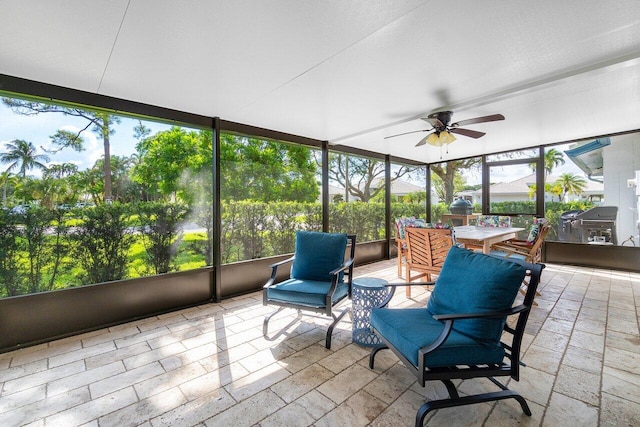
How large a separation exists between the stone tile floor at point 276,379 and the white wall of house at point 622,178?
10.0 feet

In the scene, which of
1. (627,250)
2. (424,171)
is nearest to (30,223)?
(424,171)

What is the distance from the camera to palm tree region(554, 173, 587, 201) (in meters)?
5.49

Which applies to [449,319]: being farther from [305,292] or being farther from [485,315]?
[305,292]

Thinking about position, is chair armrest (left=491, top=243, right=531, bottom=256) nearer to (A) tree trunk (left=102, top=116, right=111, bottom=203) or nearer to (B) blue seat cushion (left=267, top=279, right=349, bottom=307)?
(B) blue seat cushion (left=267, top=279, right=349, bottom=307)

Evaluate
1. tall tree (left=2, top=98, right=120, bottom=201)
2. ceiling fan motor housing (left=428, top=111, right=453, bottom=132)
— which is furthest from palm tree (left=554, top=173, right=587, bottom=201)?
tall tree (left=2, top=98, right=120, bottom=201)

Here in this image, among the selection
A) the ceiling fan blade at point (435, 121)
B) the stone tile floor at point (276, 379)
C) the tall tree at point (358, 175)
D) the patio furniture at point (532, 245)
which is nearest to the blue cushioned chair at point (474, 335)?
the stone tile floor at point (276, 379)

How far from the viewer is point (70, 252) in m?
2.94

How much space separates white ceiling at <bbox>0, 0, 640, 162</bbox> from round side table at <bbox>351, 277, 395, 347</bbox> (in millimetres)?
1979

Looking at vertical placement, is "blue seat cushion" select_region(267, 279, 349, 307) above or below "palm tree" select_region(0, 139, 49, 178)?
below

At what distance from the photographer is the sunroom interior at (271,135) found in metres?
1.85

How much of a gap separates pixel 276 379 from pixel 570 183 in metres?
6.57

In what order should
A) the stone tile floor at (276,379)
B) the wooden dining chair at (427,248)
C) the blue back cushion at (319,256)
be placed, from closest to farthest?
the stone tile floor at (276,379), the blue back cushion at (319,256), the wooden dining chair at (427,248)

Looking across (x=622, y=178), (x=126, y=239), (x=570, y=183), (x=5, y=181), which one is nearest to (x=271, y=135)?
(x=126, y=239)

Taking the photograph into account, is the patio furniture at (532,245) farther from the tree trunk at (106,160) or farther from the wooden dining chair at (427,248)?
the tree trunk at (106,160)
